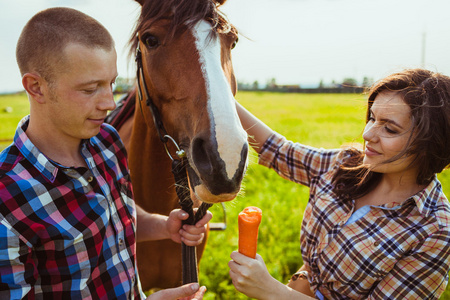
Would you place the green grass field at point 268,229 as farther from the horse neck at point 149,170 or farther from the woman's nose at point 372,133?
the horse neck at point 149,170

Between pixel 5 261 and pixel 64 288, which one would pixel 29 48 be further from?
pixel 64 288

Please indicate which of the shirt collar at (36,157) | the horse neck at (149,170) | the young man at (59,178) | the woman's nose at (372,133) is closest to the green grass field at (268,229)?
the woman's nose at (372,133)

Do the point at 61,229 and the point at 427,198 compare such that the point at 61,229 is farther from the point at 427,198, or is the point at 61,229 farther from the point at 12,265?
the point at 427,198

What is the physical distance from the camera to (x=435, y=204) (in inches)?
65.3

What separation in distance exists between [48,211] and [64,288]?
0.31 m

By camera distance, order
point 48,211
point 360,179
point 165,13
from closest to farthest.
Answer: point 48,211 < point 165,13 < point 360,179

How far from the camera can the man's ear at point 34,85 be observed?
1.22m

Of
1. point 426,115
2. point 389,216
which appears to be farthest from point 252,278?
point 426,115

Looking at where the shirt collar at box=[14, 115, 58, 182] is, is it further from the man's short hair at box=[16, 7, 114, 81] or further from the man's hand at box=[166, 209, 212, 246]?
the man's hand at box=[166, 209, 212, 246]

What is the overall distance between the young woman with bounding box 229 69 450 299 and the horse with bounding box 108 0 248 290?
47 cm

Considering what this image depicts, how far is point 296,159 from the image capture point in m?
2.19

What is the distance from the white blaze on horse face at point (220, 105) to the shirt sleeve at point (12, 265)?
794 mm

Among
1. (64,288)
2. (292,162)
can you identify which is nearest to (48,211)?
(64,288)

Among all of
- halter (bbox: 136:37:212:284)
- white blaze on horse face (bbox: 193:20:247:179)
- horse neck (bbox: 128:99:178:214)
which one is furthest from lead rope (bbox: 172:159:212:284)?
white blaze on horse face (bbox: 193:20:247:179)
